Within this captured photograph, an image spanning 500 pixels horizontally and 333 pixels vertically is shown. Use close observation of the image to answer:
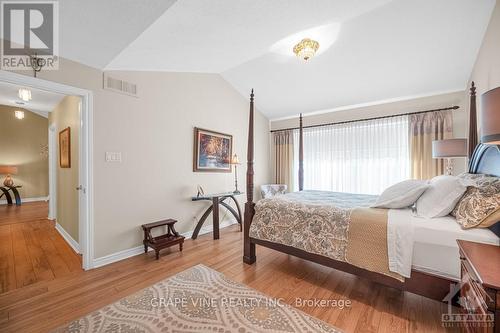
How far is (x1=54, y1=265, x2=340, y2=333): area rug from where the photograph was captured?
1.51m

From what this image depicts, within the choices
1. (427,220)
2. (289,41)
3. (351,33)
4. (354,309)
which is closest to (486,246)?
(427,220)

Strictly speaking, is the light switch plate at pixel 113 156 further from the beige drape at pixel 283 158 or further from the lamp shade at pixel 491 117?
the beige drape at pixel 283 158

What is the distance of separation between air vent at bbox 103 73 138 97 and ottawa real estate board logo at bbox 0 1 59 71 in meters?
0.46

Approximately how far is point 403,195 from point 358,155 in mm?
2481

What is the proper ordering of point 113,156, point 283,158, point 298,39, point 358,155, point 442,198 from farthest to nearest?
point 283,158, point 358,155, point 298,39, point 113,156, point 442,198

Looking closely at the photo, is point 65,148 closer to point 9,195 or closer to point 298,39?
point 298,39

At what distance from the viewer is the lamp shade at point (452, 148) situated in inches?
101

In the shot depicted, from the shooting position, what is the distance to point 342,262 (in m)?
1.86

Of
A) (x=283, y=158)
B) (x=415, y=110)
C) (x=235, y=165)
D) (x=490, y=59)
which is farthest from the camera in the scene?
(x=283, y=158)

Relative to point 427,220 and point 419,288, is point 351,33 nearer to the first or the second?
point 427,220

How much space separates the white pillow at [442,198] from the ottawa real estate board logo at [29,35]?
3.26 m

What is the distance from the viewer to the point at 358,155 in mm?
4180

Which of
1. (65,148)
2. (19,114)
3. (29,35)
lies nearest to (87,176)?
(29,35)

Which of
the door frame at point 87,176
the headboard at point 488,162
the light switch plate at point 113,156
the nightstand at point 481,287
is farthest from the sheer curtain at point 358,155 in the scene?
the door frame at point 87,176
